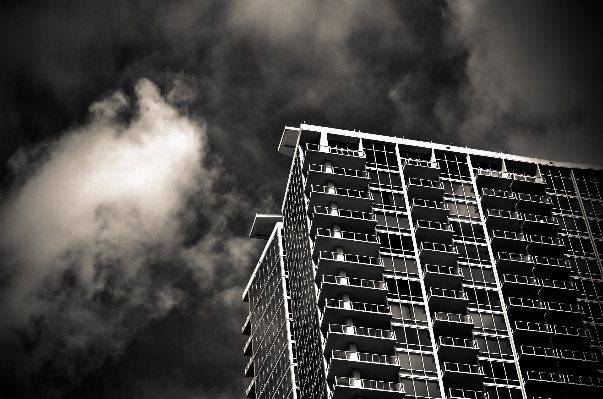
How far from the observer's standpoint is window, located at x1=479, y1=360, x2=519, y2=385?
111750mm

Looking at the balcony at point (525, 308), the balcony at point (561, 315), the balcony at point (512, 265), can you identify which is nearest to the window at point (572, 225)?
the balcony at point (512, 265)

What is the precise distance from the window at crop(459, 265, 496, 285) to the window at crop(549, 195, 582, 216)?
18.2 metres

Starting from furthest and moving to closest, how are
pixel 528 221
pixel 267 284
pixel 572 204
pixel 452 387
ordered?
1. pixel 267 284
2. pixel 572 204
3. pixel 528 221
4. pixel 452 387

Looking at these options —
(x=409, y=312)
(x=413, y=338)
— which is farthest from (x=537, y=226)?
(x=413, y=338)

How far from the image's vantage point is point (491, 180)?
427 feet

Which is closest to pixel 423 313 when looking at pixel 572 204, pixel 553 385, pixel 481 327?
pixel 481 327

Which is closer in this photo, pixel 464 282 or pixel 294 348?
pixel 464 282

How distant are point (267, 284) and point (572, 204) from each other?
45941mm

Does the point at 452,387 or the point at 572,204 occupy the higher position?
the point at 572,204

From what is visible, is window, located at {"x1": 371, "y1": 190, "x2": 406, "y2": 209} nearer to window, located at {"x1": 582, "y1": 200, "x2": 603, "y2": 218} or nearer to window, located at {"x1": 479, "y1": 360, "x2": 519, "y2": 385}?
window, located at {"x1": 479, "y1": 360, "x2": 519, "y2": 385}

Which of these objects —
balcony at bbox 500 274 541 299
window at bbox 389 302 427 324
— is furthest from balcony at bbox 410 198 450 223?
window at bbox 389 302 427 324

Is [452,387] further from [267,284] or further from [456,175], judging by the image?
[267,284]

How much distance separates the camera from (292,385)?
12669cm

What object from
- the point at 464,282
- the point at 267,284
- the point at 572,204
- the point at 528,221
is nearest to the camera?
the point at 464,282
